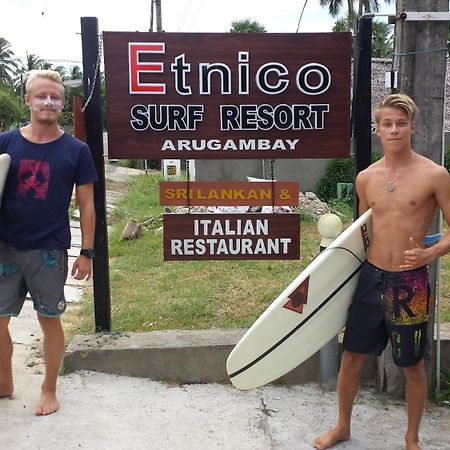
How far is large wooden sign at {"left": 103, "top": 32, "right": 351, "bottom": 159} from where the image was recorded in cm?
381

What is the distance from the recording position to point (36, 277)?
324 centimetres

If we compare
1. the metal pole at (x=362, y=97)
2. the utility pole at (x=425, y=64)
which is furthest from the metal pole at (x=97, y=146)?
the utility pole at (x=425, y=64)

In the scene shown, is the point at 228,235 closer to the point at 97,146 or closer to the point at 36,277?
the point at 97,146

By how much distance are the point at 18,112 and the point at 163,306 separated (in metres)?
42.4

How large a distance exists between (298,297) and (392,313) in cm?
46

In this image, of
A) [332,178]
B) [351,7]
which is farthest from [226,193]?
[351,7]

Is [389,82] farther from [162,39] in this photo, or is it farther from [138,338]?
[138,338]

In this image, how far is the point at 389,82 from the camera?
3.38 m

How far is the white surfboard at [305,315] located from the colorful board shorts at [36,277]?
1.05m

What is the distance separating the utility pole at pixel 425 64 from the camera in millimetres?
3277

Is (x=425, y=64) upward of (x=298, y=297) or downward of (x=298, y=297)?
upward

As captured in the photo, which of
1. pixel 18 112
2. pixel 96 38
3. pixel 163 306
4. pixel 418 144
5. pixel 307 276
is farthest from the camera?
pixel 18 112

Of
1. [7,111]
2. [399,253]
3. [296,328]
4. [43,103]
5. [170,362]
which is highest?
[7,111]

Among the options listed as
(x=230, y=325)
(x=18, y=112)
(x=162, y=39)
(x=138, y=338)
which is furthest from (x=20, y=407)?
(x=18, y=112)
